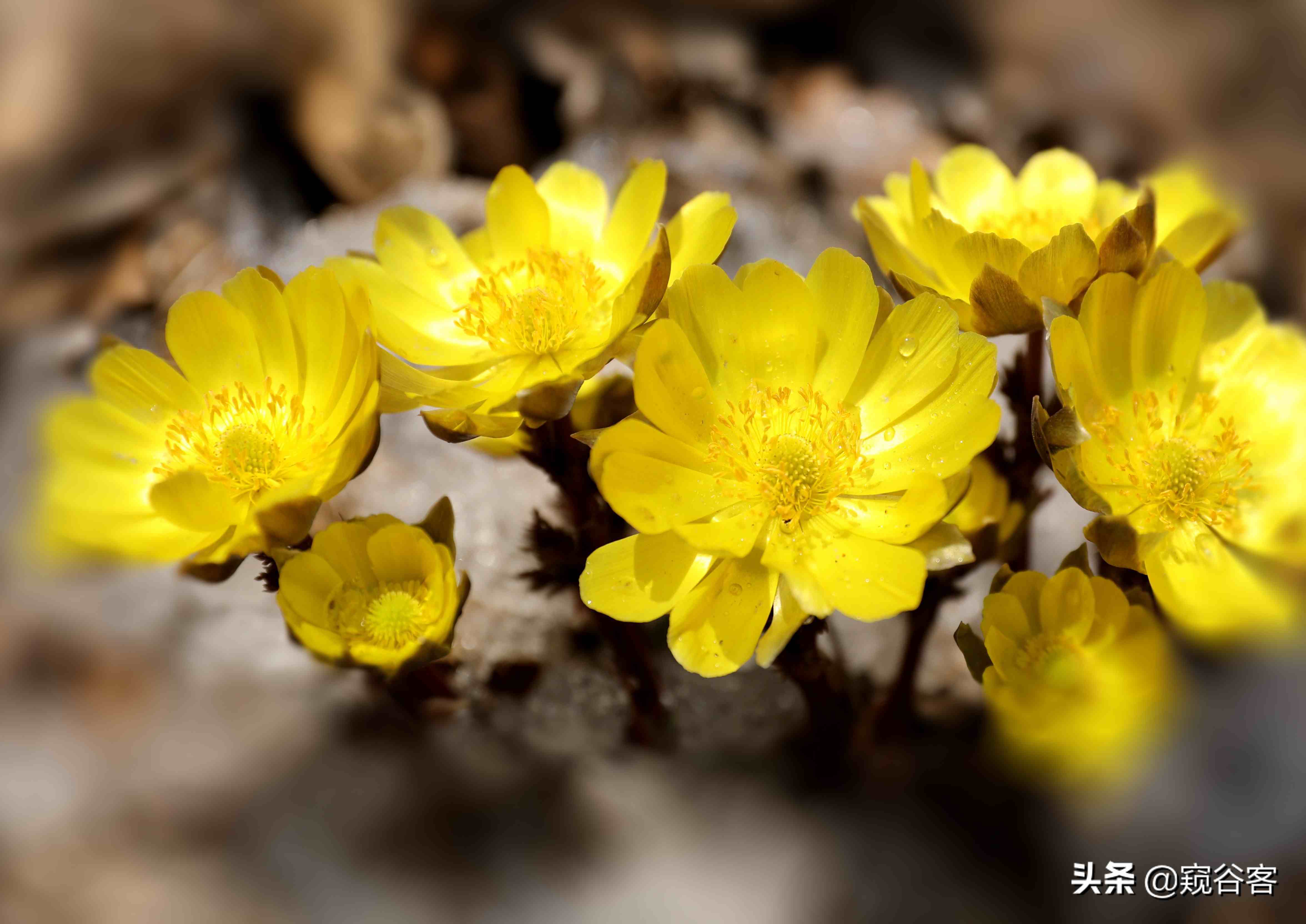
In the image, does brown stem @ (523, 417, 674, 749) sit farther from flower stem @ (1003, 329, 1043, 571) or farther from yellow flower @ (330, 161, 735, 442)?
flower stem @ (1003, 329, 1043, 571)

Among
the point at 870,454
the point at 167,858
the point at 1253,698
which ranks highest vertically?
the point at 1253,698

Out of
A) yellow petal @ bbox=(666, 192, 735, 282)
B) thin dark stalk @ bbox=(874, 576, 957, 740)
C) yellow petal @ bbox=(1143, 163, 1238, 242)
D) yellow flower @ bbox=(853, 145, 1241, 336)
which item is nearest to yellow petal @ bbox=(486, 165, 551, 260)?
yellow petal @ bbox=(666, 192, 735, 282)

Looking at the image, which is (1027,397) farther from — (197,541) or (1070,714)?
(197,541)

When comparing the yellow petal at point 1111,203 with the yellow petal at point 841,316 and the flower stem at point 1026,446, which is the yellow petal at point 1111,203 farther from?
the yellow petal at point 841,316

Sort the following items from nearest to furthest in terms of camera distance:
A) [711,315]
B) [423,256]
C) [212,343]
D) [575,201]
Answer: [711,315], [212,343], [423,256], [575,201]

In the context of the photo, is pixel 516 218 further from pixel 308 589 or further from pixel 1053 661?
pixel 1053 661

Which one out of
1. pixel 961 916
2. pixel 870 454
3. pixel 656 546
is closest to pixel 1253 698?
pixel 961 916

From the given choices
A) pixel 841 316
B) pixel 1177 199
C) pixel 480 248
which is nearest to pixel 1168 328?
pixel 1177 199

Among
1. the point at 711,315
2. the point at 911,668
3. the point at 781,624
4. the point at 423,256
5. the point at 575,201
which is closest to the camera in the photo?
the point at 781,624
